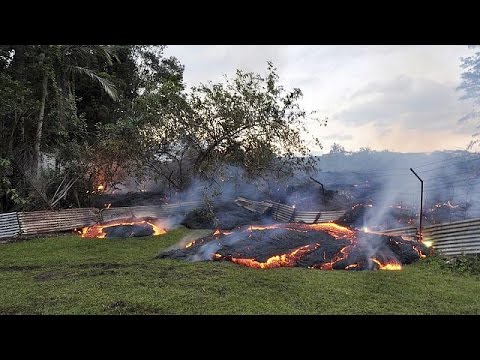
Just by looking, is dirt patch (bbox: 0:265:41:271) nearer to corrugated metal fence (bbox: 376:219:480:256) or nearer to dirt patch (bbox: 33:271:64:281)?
dirt patch (bbox: 33:271:64:281)

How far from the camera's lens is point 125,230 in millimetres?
10453

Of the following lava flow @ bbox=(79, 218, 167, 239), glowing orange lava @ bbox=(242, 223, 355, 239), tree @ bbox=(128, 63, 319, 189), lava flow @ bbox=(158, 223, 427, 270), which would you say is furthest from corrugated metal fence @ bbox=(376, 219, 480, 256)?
lava flow @ bbox=(79, 218, 167, 239)

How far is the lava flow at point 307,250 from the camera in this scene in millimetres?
7289

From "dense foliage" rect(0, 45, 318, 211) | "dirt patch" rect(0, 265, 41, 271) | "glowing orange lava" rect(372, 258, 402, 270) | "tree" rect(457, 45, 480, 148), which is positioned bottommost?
"glowing orange lava" rect(372, 258, 402, 270)

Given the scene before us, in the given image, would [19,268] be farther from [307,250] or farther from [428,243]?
[428,243]

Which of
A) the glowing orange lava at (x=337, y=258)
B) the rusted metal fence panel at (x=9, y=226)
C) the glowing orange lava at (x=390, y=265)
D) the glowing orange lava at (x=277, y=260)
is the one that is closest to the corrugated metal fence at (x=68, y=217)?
the rusted metal fence panel at (x=9, y=226)

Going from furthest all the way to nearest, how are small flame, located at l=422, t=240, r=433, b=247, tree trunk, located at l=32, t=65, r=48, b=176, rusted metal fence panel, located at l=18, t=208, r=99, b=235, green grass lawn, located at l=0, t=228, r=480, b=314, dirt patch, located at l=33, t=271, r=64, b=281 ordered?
tree trunk, located at l=32, t=65, r=48, b=176 < rusted metal fence panel, located at l=18, t=208, r=99, b=235 < small flame, located at l=422, t=240, r=433, b=247 < dirt patch, located at l=33, t=271, r=64, b=281 < green grass lawn, located at l=0, t=228, r=480, b=314

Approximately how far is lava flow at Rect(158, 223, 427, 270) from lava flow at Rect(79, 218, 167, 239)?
1.99 m

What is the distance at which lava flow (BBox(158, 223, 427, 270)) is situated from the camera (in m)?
7.29

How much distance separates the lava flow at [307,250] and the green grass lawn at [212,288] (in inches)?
13.3

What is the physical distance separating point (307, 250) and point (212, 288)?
2.74m

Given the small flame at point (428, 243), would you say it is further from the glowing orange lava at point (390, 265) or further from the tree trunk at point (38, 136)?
the tree trunk at point (38, 136)
